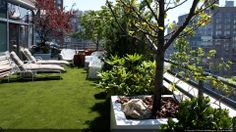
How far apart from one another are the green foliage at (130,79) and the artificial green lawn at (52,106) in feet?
2.04

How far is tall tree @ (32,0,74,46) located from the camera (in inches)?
820

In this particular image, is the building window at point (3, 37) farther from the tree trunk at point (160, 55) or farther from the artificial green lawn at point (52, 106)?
the tree trunk at point (160, 55)

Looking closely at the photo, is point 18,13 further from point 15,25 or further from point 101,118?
point 101,118

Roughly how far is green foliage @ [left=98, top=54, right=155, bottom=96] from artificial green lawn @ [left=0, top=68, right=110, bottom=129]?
623mm

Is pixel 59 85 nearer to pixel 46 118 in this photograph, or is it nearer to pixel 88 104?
pixel 88 104

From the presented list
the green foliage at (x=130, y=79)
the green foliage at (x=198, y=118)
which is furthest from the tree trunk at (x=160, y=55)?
the green foliage at (x=198, y=118)

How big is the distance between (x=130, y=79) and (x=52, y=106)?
1.98 meters

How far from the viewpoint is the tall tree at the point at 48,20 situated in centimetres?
2083

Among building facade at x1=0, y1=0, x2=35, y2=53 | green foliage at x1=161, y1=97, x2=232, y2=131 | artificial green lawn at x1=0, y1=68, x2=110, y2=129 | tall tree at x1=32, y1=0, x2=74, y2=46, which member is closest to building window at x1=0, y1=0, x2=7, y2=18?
building facade at x1=0, y1=0, x2=35, y2=53

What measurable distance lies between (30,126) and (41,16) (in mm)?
16221

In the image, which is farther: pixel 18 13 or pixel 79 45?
pixel 79 45

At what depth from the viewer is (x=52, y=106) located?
7527 millimetres

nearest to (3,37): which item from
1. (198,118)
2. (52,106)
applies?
(52,106)

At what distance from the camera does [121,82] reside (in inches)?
266
